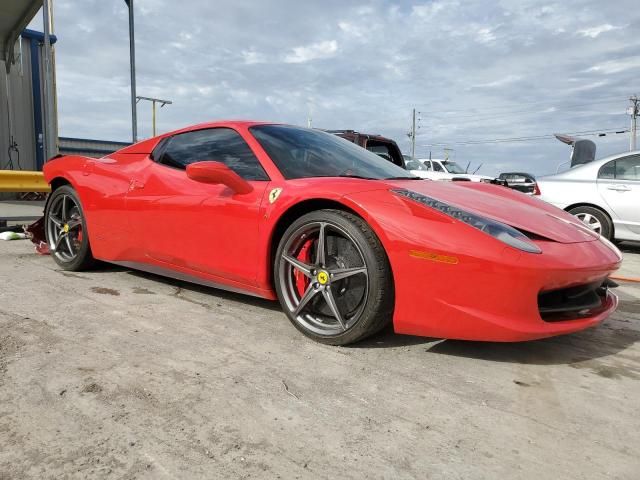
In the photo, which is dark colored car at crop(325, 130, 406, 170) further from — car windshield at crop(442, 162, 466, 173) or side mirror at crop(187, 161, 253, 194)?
car windshield at crop(442, 162, 466, 173)

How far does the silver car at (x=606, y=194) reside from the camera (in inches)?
247

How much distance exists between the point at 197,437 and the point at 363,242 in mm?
1124

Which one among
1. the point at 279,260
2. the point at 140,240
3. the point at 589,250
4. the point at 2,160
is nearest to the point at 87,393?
the point at 279,260

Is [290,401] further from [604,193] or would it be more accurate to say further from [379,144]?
[379,144]

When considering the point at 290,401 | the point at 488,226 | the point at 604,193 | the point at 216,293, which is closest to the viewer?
the point at 290,401

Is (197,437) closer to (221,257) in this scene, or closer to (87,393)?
(87,393)

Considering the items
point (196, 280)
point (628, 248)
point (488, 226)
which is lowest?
point (628, 248)

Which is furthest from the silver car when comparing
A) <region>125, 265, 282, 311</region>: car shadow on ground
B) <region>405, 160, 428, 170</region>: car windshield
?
<region>405, 160, 428, 170</region>: car windshield

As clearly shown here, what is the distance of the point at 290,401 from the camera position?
6.24ft


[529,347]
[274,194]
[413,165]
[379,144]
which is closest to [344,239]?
[274,194]

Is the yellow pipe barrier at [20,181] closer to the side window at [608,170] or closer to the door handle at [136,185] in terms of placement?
the door handle at [136,185]

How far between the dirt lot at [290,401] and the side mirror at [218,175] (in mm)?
760

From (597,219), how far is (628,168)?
0.73 meters

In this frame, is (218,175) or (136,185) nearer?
(218,175)
